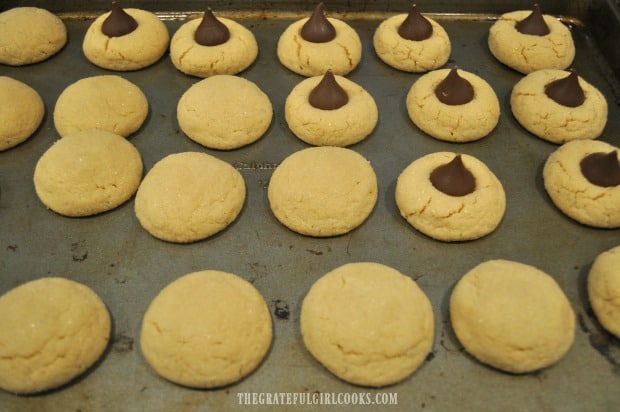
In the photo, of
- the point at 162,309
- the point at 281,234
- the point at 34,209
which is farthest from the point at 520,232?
the point at 34,209

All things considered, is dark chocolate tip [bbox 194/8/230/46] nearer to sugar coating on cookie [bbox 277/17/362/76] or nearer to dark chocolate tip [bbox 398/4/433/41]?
sugar coating on cookie [bbox 277/17/362/76]

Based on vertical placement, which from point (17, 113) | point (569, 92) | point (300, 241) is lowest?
point (300, 241)

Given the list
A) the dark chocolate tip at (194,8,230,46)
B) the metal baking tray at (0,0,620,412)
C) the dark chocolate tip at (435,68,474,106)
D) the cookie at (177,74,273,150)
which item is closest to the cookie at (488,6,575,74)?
the metal baking tray at (0,0,620,412)

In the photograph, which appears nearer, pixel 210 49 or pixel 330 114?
pixel 330 114

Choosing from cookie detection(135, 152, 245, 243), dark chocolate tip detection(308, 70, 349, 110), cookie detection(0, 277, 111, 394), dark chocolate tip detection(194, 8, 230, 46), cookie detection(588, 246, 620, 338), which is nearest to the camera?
cookie detection(0, 277, 111, 394)

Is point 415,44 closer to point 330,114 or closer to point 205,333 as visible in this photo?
point 330,114

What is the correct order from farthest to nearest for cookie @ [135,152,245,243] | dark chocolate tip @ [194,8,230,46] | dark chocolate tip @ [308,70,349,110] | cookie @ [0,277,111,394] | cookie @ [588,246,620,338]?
1. dark chocolate tip @ [194,8,230,46]
2. dark chocolate tip @ [308,70,349,110]
3. cookie @ [135,152,245,243]
4. cookie @ [588,246,620,338]
5. cookie @ [0,277,111,394]

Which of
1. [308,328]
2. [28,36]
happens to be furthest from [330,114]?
[28,36]
